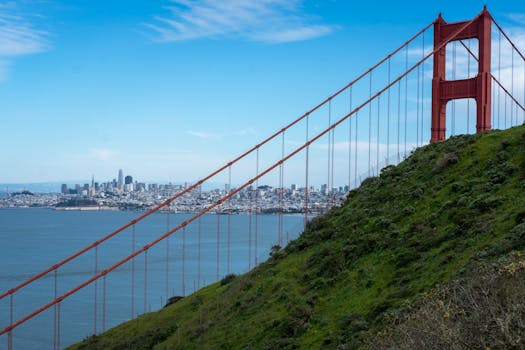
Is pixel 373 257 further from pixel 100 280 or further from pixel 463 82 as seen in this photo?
pixel 100 280

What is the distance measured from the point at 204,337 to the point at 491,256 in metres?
13.3

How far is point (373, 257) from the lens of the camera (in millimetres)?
25969

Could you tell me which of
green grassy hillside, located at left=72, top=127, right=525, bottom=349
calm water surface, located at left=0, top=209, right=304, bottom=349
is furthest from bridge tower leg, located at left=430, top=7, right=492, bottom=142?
calm water surface, located at left=0, top=209, right=304, bottom=349

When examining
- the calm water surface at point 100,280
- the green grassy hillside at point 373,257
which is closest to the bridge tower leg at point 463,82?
the green grassy hillside at point 373,257

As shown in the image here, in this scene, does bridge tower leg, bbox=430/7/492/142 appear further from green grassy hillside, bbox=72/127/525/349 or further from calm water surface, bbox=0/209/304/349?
calm water surface, bbox=0/209/304/349

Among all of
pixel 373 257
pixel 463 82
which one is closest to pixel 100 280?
pixel 463 82

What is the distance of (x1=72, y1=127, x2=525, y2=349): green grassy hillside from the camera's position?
21.1 meters

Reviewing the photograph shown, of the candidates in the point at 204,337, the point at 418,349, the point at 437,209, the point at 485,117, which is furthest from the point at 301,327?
the point at 485,117

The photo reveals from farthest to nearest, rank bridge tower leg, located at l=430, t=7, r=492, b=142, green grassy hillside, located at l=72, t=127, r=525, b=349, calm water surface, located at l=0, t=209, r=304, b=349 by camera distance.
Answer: calm water surface, located at l=0, t=209, r=304, b=349, bridge tower leg, located at l=430, t=7, r=492, b=142, green grassy hillside, located at l=72, t=127, r=525, b=349

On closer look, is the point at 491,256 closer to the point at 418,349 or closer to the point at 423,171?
the point at 418,349

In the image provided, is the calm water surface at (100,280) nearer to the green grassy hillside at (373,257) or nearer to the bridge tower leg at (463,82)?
the green grassy hillside at (373,257)

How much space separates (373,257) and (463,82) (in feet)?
45.6

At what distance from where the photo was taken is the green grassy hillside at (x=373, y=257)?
21.1m

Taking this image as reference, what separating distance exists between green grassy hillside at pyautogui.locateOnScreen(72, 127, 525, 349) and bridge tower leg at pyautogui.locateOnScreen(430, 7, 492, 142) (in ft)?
4.80
